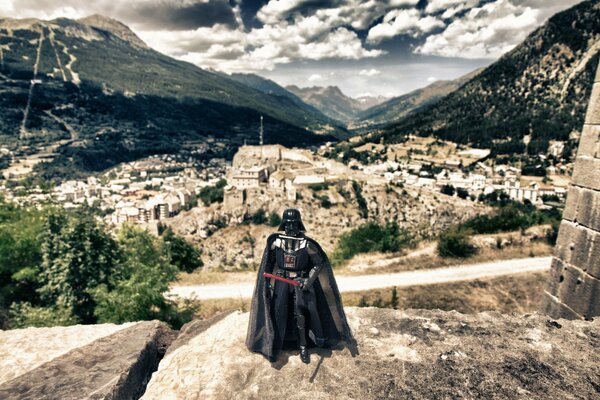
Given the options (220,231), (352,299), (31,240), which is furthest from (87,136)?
(352,299)

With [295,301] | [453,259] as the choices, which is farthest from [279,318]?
[453,259]

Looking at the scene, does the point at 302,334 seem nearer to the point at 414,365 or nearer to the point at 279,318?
the point at 279,318

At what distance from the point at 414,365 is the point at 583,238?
517 cm

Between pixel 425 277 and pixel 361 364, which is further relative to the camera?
pixel 425 277

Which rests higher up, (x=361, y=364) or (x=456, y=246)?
(x=361, y=364)

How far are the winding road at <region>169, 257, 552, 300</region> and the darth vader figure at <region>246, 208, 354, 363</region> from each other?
34.0 ft

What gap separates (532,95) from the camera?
116 meters

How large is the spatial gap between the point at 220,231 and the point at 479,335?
5010 cm

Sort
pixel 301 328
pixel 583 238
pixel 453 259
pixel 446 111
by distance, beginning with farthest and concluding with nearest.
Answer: pixel 446 111 < pixel 453 259 < pixel 583 238 < pixel 301 328

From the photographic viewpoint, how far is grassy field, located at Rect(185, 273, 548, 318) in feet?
39.7

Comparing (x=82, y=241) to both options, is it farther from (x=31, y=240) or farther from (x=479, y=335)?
(x=479, y=335)

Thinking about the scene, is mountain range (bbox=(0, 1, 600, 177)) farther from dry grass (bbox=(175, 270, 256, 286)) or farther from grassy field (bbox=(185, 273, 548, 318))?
dry grass (bbox=(175, 270, 256, 286))

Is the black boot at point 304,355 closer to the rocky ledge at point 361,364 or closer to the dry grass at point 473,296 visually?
the rocky ledge at point 361,364

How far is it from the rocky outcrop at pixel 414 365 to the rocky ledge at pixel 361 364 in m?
0.01
